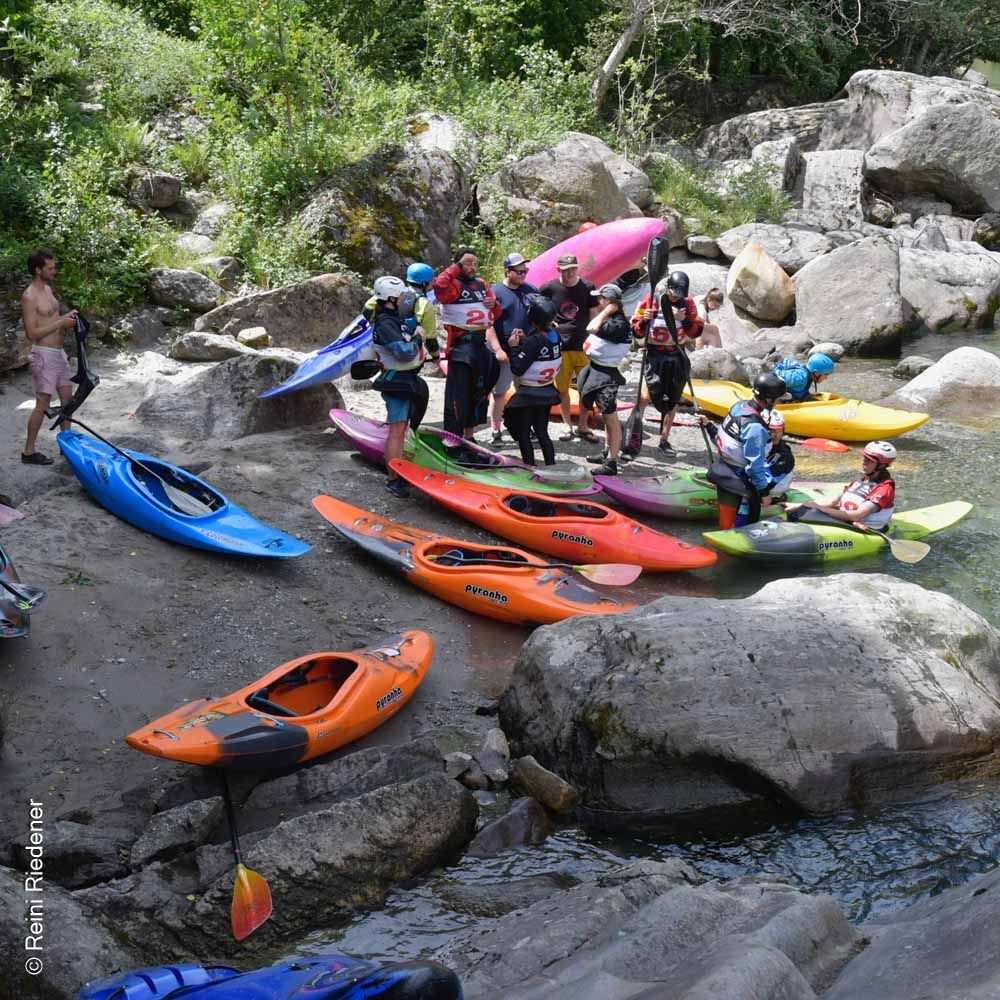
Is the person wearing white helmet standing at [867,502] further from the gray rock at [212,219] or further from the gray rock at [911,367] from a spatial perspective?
→ the gray rock at [212,219]

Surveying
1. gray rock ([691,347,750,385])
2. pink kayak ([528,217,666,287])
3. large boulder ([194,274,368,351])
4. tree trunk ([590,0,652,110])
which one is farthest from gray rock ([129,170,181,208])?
tree trunk ([590,0,652,110])

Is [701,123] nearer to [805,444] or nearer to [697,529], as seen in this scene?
[805,444]

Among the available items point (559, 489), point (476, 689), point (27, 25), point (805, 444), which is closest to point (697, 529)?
point (559, 489)

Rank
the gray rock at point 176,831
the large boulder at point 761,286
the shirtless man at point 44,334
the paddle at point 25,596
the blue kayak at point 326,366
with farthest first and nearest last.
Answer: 1. the large boulder at point 761,286
2. the blue kayak at point 326,366
3. the shirtless man at point 44,334
4. the paddle at point 25,596
5. the gray rock at point 176,831

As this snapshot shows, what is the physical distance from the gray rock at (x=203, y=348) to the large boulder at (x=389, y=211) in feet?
6.66

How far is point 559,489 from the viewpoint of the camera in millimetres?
8031

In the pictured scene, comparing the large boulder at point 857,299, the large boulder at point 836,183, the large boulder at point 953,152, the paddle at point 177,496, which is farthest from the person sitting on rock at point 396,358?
the large boulder at point 953,152

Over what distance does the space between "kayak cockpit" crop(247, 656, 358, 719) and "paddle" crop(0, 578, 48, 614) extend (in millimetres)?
1200

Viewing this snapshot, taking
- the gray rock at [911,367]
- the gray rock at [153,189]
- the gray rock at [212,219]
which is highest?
the gray rock at [153,189]

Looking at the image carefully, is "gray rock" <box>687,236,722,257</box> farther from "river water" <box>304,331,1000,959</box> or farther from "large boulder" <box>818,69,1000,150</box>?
"river water" <box>304,331,1000,959</box>

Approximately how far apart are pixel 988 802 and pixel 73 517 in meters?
5.32

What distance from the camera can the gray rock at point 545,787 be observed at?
16.2 feet

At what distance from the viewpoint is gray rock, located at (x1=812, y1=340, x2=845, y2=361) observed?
12617mm

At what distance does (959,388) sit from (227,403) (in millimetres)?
Answer: 7154
